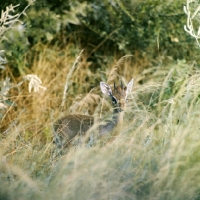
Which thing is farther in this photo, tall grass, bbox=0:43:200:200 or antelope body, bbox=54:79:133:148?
antelope body, bbox=54:79:133:148

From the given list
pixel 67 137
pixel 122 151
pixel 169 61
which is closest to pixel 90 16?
pixel 169 61

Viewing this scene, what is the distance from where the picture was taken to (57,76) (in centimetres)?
909

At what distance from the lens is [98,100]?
8.77 metres

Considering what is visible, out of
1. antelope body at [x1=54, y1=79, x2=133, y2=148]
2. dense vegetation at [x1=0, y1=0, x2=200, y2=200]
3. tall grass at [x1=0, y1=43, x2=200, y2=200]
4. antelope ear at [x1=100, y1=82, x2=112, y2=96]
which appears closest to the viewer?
tall grass at [x1=0, y1=43, x2=200, y2=200]

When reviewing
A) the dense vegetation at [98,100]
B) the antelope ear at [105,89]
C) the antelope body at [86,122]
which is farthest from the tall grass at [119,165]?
the antelope ear at [105,89]

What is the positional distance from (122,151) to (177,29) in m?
3.74

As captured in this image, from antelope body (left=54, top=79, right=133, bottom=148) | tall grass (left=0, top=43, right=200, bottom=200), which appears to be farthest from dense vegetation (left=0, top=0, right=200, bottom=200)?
antelope body (left=54, top=79, right=133, bottom=148)

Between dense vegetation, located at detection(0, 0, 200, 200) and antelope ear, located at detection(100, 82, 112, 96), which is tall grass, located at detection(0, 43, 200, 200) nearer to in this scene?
dense vegetation, located at detection(0, 0, 200, 200)

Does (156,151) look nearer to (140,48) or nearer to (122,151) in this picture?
(122,151)

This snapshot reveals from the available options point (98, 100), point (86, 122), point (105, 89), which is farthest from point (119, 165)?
point (98, 100)

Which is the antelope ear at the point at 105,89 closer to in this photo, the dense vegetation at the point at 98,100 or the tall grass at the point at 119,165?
the dense vegetation at the point at 98,100

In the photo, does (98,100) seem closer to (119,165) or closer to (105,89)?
(105,89)

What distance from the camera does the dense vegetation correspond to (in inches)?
196

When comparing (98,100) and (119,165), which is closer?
(119,165)
